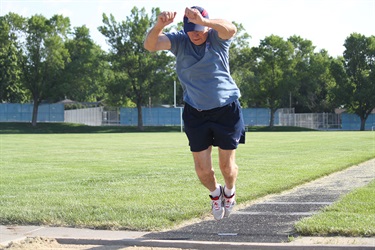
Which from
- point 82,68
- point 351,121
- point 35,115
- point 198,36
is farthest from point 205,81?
point 351,121

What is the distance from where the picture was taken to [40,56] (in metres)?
80.9

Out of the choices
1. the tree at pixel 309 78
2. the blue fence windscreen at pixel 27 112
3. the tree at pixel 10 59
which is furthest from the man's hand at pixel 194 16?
the tree at pixel 309 78

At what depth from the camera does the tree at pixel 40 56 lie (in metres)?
80.4

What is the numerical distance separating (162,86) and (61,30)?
1533cm

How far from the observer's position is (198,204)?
9305 mm

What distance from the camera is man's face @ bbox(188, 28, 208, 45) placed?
267 inches

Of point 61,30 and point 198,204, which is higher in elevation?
point 61,30

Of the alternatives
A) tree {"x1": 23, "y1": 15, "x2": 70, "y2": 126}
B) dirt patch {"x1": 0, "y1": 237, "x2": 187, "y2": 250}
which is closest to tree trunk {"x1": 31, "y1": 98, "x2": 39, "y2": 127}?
tree {"x1": 23, "y1": 15, "x2": 70, "y2": 126}

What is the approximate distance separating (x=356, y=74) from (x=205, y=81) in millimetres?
92277

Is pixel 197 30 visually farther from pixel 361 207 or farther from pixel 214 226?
pixel 361 207

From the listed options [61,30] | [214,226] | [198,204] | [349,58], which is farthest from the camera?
[349,58]

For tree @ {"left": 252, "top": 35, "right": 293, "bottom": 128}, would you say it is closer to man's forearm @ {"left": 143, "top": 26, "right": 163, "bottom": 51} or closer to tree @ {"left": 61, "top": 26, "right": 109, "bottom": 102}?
tree @ {"left": 61, "top": 26, "right": 109, "bottom": 102}

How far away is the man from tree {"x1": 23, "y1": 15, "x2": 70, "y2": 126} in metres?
74.9

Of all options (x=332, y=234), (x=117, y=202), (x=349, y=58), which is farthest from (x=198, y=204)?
(x=349, y=58)
